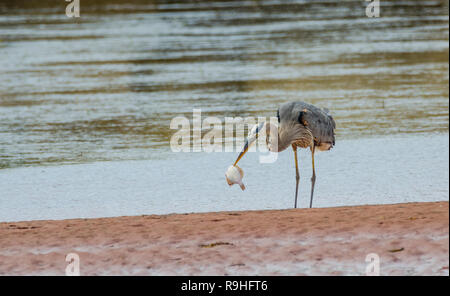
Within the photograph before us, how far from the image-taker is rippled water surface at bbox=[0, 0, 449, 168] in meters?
13.2

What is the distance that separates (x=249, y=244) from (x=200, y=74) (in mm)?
11379

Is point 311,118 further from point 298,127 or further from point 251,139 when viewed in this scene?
point 251,139

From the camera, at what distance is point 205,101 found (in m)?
15.2

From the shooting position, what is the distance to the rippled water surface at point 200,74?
13.2 meters

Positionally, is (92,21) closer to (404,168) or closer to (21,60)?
(21,60)

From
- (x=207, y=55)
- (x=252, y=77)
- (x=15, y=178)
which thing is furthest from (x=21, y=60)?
(x=15, y=178)

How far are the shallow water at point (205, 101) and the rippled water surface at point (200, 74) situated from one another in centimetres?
5

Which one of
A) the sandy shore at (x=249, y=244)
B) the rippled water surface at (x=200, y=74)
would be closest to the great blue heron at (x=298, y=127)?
the sandy shore at (x=249, y=244)

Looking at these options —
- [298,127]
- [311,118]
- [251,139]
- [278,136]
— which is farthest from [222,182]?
[251,139]

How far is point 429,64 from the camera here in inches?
712

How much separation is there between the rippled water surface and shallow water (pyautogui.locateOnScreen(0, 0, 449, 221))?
0.16 feet

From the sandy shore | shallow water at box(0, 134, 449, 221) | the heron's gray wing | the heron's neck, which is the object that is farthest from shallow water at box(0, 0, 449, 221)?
the sandy shore

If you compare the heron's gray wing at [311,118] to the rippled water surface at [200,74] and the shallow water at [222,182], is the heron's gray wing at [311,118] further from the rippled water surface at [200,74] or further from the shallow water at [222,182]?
the rippled water surface at [200,74]

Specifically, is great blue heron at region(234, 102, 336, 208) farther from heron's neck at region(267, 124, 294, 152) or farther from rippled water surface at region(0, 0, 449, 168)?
rippled water surface at region(0, 0, 449, 168)
